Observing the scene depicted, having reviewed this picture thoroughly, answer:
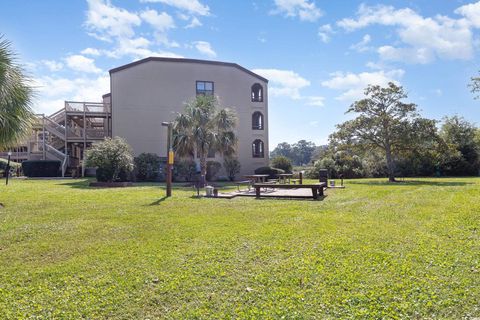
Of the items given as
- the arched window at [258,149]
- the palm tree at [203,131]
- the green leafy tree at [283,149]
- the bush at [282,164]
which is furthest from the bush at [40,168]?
the green leafy tree at [283,149]

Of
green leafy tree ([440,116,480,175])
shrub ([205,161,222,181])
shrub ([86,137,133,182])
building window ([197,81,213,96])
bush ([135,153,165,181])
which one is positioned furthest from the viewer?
green leafy tree ([440,116,480,175])

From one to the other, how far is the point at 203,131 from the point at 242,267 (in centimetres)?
1739

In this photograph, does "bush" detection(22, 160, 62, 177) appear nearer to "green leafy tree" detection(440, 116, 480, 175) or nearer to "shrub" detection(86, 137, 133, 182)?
"shrub" detection(86, 137, 133, 182)

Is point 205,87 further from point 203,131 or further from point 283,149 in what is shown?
point 283,149

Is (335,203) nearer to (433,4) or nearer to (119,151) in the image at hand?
(433,4)

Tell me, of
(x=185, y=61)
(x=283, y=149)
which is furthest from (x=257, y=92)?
(x=283, y=149)

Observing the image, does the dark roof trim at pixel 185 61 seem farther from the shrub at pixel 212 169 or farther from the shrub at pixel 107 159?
the shrub at pixel 107 159

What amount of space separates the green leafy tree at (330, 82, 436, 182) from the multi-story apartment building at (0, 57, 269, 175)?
873 cm

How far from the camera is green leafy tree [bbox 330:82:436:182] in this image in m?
23.2

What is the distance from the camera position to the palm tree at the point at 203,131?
21.5m

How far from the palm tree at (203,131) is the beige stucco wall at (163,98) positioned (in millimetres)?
7378

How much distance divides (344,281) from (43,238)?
553cm

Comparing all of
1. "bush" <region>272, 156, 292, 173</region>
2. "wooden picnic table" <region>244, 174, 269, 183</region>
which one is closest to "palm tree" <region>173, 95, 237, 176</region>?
"wooden picnic table" <region>244, 174, 269, 183</region>

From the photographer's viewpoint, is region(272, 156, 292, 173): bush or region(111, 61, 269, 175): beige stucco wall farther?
region(272, 156, 292, 173): bush
